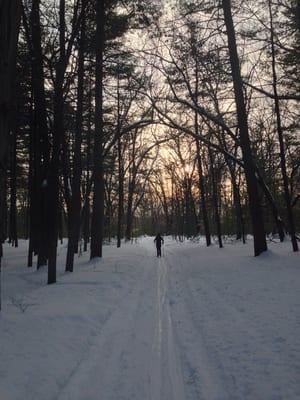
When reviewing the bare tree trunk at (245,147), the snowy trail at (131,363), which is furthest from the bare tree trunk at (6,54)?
the bare tree trunk at (245,147)

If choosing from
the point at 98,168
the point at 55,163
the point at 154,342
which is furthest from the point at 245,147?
the point at 154,342

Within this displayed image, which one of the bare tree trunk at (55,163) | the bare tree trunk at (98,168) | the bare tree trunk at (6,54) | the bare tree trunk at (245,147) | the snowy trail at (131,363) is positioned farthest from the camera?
the bare tree trunk at (98,168)

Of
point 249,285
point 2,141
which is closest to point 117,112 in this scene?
point 249,285

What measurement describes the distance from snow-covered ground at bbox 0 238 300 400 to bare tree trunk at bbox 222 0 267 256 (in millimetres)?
4940

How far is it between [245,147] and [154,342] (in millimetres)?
12170

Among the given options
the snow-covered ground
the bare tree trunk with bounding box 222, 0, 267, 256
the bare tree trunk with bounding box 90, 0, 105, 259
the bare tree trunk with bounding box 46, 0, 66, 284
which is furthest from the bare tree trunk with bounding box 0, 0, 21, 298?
the bare tree trunk with bounding box 222, 0, 267, 256

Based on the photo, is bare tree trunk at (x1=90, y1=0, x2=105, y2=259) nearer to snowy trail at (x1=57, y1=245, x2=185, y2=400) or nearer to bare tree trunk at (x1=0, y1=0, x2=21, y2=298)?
snowy trail at (x1=57, y1=245, x2=185, y2=400)

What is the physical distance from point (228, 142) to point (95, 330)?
23601 millimetres

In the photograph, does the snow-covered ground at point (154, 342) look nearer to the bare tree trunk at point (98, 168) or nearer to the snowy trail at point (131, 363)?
the snowy trail at point (131, 363)

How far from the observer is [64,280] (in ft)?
41.3

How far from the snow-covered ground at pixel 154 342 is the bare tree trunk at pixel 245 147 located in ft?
16.2

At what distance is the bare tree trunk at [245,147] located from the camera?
54.2 feet

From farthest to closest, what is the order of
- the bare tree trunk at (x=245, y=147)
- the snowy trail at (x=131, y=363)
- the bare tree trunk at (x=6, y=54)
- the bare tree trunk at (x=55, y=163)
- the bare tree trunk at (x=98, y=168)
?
the bare tree trunk at (x=98, y=168), the bare tree trunk at (x=245, y=147), the bare tree trunk at (x=55, y=163), the bare tree trunk at (x=6, y=54), the snowy trail at (x=131, y=363)

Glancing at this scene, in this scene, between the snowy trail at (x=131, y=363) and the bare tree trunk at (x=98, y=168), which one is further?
the bare tree trunk at (x=98, y=168)
